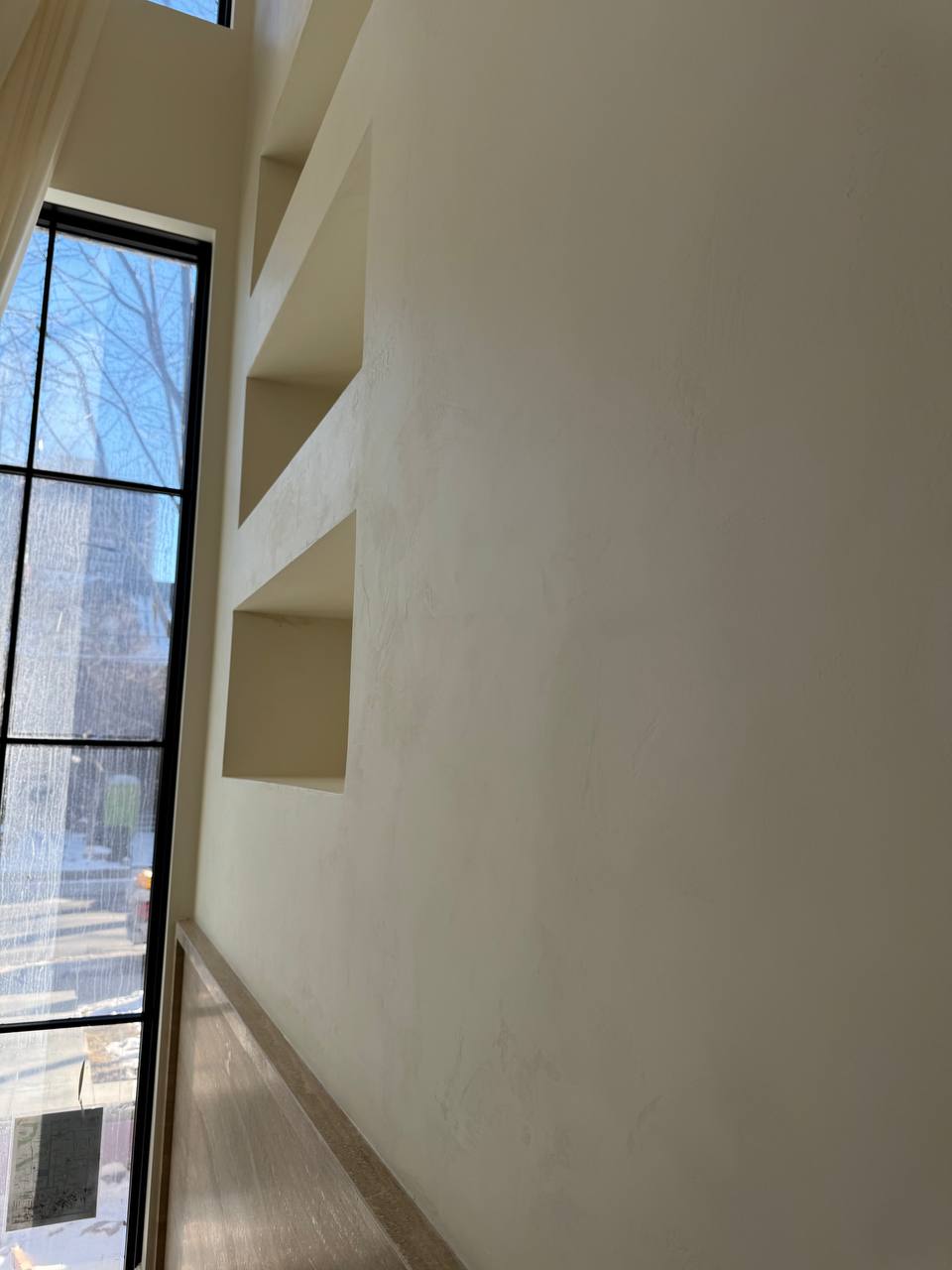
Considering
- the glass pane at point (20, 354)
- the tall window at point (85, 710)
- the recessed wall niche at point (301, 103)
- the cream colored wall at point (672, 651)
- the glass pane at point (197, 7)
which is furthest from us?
the glass pane at point (197, 7)

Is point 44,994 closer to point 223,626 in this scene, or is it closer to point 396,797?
point 223,626

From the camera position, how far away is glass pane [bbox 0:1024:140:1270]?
2627 mm

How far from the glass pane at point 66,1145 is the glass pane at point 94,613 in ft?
3.05

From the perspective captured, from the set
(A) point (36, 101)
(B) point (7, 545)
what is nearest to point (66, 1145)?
(B) point (7, 545)

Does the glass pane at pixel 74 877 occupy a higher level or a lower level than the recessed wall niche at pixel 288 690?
lower

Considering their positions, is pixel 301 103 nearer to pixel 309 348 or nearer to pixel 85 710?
pixel 309 348

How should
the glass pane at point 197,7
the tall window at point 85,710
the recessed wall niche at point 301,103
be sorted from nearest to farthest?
the recessed wall niche at point 301,103 < the tall window at point 85,710 < the glass pane at point 197,7

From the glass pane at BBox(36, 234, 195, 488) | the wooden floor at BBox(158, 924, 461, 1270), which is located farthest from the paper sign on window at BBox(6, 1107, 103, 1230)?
the glass pane at BBox(36, 234, 195, 488)

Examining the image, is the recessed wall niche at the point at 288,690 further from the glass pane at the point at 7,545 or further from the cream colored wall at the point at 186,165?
the glass pane at the point at 7,545

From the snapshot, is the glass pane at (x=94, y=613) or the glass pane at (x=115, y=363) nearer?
the glass pane at (x=94, y=613)

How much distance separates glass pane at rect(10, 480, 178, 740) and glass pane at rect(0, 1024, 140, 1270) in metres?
0.93

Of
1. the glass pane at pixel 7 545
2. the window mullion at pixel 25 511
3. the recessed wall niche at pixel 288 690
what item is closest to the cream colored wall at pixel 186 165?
the window mullion at pixel 25 511

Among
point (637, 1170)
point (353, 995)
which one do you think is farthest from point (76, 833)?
point (637, 1170)

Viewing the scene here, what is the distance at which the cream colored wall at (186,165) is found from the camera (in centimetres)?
288
